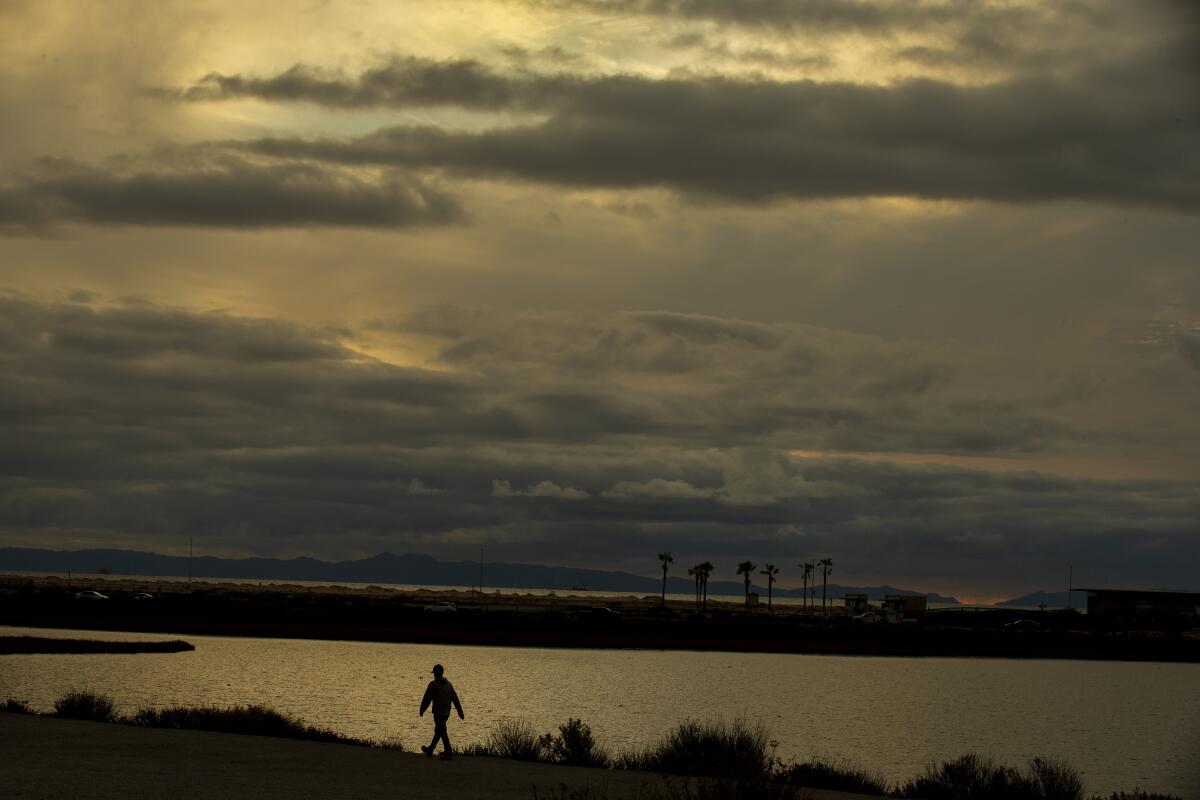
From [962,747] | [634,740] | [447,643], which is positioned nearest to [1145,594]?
[447,643]

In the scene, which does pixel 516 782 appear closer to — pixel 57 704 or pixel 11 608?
pixel 57 704

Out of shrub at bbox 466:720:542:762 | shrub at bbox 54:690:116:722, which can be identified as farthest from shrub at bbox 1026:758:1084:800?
shrub at bbox 54:690:116:722

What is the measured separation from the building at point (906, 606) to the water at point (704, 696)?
230 feet

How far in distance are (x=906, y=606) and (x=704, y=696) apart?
116 metres

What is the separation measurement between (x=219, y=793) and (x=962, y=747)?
117 feet

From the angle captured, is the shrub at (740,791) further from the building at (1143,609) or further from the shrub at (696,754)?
the building at (1143,609)

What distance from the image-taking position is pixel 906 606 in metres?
175

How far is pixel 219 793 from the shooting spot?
22141 mm

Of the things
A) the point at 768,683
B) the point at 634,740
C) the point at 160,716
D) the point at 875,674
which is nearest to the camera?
the point at 160,716

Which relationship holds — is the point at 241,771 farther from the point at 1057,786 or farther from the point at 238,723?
the point at 1057,786

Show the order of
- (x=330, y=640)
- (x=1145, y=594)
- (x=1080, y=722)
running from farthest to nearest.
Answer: (x=1145, y=594), (x=330, y=640), (x=1080, y=722)

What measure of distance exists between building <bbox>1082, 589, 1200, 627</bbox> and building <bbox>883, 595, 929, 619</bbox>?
73.1 ft

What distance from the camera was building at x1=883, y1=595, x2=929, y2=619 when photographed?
169125mm

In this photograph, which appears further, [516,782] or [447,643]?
[447,643]
